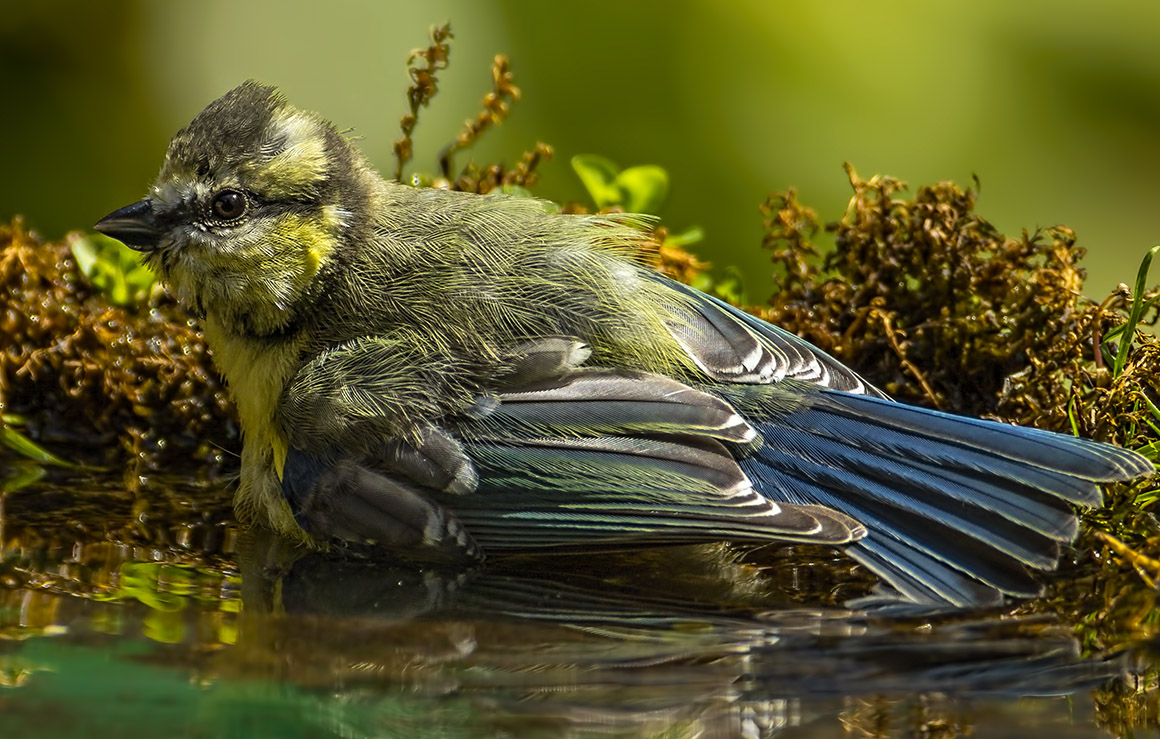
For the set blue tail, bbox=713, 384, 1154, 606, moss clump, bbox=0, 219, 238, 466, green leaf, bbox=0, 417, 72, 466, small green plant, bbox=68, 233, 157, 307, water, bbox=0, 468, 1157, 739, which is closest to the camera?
water, bbox=0, 468, 1157, 739

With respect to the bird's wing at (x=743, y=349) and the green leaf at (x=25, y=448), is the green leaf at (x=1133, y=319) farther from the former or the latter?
the green leaf at (x=25, y=448)

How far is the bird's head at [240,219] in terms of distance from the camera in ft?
8.41

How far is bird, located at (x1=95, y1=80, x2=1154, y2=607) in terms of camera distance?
2100 millimetres

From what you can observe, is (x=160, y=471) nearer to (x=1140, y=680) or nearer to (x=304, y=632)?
(x=304, y=632)

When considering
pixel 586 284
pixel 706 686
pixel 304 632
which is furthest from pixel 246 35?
pixel 706 686

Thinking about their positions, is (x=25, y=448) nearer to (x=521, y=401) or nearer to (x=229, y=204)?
(x=229, y=204)

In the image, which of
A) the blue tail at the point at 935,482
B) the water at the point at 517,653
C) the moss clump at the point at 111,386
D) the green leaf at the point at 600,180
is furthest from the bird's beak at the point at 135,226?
the blue tail at the point at 935,482

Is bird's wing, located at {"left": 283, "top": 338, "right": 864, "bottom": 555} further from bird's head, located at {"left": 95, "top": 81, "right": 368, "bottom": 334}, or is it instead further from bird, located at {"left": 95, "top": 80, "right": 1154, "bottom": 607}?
bird's head, located at {"left": 95, "top": 81, "right": 368, "bottom": 334}

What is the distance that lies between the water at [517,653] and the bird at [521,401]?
107mm

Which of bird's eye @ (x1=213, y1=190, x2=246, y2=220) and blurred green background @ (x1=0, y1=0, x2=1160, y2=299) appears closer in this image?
bird's eye @ (x1=213, y1=190, x2=246, y2=220)

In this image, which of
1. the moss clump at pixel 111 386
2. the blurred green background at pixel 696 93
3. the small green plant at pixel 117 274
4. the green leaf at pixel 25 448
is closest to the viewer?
the green leaf at pixel 25 448

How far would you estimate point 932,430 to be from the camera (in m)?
2.22

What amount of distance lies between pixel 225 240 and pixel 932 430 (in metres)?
1.47

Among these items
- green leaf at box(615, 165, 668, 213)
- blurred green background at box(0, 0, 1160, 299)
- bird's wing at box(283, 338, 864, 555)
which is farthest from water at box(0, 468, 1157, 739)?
blurred green background at box(0, 0, 1160, 299)
